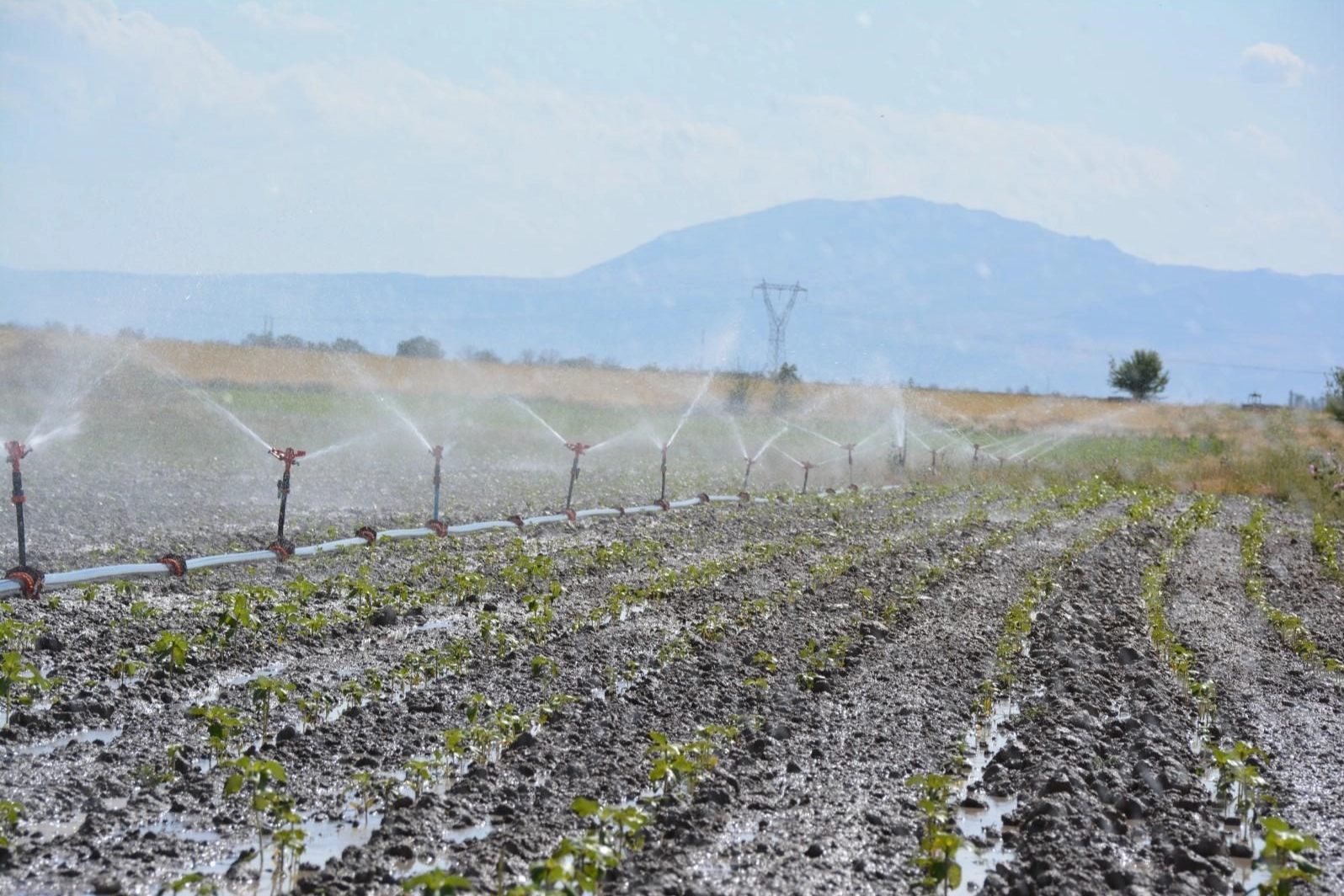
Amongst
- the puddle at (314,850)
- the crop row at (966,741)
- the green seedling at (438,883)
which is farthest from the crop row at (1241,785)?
the puddle at (314,850)

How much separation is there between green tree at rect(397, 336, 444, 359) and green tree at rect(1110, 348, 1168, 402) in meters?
41.3

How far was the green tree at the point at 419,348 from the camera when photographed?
207 feet

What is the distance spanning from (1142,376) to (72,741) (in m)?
81.0

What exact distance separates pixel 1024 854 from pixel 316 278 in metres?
121

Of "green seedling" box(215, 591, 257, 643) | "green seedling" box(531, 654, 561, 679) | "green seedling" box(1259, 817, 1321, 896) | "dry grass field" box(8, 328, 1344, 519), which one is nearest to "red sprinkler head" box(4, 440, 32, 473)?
"green seedling" box(215, 591, 257, 643)

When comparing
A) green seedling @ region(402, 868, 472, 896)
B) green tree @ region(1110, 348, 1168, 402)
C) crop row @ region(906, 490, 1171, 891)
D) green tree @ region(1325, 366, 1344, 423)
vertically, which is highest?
green tree @ region(1110, 348, 1168, 402)

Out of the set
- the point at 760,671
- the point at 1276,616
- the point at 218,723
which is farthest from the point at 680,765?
the point at 1276,616

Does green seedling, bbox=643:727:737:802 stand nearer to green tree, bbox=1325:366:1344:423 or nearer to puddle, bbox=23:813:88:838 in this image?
puddle, bbox=23:813:88:838

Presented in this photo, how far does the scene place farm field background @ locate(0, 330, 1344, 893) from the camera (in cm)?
518

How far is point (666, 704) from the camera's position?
298 inches

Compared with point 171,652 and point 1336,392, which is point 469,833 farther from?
point 1336,392

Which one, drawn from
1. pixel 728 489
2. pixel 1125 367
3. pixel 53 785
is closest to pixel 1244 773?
pixel 53 785

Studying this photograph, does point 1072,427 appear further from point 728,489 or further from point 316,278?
point 316,278

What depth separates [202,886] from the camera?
464cm
